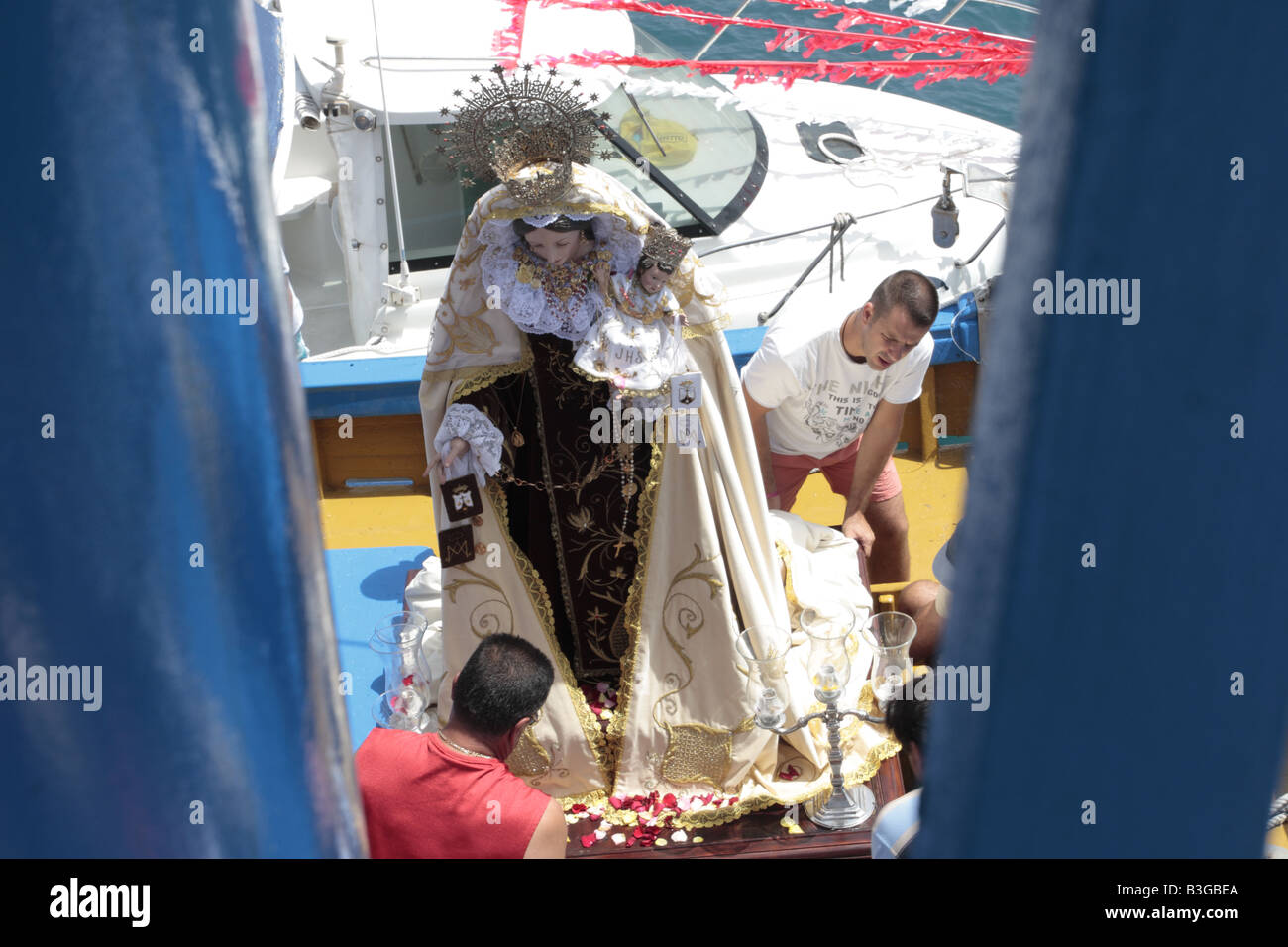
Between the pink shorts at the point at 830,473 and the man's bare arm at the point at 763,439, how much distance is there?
0.15 ft

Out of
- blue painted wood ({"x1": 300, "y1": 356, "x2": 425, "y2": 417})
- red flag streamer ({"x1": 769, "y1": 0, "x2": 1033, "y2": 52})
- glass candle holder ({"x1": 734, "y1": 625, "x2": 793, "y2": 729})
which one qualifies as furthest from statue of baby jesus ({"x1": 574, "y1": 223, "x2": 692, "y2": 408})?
red flag streamer ({"x1": 769, "y1": 0, "x2": 1033, "y2": 52})

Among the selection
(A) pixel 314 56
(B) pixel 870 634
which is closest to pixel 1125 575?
(B) pixel 870 634

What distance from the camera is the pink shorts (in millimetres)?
4418

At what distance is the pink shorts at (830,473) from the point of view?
14.5 ft

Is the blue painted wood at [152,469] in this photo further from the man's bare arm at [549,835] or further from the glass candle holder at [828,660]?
the glass candle holder at [828,660]

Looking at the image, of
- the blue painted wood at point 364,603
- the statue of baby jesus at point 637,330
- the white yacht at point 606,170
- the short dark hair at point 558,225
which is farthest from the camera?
the white yacht at point 606,170

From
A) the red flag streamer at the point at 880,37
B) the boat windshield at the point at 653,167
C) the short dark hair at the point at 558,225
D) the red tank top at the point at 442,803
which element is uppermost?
the red flag streamer at the point at 880,37

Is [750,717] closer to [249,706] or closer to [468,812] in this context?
[468,812]

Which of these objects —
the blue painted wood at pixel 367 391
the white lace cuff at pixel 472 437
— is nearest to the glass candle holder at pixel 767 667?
the white lace cuff at pixel 472 437

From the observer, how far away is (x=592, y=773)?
356 centimetres

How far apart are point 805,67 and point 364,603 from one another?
16.6 ft

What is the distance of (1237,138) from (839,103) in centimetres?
831

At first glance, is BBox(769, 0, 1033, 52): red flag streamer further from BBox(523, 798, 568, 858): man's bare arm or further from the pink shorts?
BBox(523, 798, 568, 858): man's bare arm

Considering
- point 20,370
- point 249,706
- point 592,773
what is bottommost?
point 592,773
